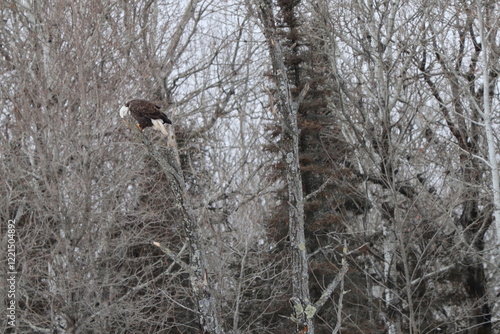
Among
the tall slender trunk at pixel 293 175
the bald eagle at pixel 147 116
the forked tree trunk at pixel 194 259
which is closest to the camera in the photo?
the forked tree trunk at pixel 194 259

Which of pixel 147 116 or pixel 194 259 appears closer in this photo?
pixel 194 259

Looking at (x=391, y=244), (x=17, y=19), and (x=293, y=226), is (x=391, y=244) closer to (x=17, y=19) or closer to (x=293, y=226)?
(x=293, y=226)

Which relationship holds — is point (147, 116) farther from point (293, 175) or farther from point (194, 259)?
point (293, 175)

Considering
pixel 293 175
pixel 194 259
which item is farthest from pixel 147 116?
pixel 293 175

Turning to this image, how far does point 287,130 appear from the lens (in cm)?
719

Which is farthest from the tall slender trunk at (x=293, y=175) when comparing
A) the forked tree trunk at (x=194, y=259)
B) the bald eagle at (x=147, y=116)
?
the bald eagle at (x=147, y=116)

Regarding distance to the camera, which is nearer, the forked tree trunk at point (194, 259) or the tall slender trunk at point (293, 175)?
the forked tree trunk at point (194, 259)

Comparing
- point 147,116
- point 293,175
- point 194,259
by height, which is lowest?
point 194,259

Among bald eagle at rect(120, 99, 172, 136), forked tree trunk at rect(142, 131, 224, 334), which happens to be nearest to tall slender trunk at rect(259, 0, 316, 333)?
forked tree trunk at rect(142, 131, 224, 334)

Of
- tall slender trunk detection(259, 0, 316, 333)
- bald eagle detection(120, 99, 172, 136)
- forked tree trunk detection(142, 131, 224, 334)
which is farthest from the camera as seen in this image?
tall slender trunk detection(259, 0, 316, 333)

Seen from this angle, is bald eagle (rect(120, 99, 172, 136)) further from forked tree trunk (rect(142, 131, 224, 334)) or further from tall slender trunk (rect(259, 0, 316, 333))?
tall slender trunk (rect(259, 0, 316, 333))

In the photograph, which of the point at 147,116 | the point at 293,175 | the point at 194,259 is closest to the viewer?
the point at 194,259

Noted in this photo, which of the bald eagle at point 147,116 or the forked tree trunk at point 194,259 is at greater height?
the bald eagle at point 147,116

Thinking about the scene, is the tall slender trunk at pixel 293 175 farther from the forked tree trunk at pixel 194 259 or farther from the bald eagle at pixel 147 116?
the bald eagle at pixel 147 116
